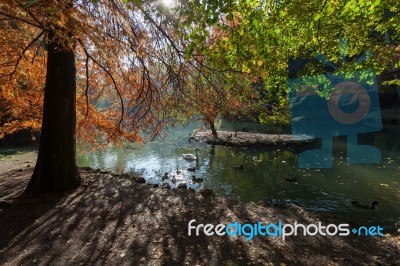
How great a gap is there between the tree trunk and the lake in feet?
22.0

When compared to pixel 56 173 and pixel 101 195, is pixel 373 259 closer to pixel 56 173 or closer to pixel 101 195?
pixel 101 195

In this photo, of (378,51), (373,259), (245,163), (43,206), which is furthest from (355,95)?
(43,206)

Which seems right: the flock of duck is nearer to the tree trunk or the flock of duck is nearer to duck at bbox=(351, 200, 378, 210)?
duck at bbox=(351, 200, 378, 210)

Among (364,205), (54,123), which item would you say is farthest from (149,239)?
(364,205)

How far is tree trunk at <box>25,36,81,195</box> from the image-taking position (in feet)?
28.5

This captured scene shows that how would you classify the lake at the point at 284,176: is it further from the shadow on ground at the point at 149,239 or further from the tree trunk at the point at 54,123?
the tree trunk at the point at 54,123

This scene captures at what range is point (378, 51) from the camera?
31.3 feet

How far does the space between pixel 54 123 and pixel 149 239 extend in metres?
5.12

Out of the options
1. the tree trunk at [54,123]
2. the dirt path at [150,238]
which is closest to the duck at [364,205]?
the dirt path at [150,238]

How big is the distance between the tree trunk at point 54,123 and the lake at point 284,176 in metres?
6.69

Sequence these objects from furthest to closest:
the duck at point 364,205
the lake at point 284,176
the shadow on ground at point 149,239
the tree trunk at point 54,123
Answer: the lake at point 284,176
the duck at point 364,205
the tree trunk at point 54,123
the shadow on ground at point 149,239

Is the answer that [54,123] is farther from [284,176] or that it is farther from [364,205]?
[284,176]

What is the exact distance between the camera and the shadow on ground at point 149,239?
5.31 m

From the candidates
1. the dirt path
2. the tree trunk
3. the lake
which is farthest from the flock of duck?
the tree trunk
